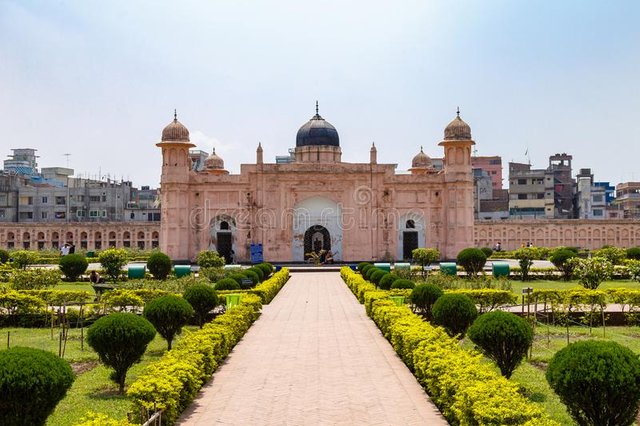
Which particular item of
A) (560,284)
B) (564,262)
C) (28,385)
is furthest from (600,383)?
(564,262)

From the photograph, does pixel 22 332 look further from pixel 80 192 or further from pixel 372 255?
pixel 80 192

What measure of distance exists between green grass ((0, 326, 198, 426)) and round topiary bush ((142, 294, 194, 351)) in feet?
1.62

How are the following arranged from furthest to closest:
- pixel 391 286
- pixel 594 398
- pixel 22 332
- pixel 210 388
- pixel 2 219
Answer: pixel 2 219 → pixel 391 286 → pixel 22 332 → pixel 210 388 → pixel 594 398

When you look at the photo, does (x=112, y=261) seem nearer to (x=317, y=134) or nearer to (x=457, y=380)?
(x=317, y=134)

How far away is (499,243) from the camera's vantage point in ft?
146

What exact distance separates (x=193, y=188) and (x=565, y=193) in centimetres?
3584

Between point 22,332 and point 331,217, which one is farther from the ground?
point 331,217

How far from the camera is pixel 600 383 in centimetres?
630

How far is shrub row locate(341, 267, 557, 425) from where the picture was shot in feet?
18.9

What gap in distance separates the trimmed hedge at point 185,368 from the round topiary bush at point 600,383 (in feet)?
12.1

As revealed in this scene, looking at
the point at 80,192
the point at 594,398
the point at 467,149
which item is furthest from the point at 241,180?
the point at 594,398

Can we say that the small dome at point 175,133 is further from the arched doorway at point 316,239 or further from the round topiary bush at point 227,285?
the round topiary bush at point 227,285

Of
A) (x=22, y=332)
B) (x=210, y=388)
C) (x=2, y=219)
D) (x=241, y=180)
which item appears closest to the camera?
(x=210, y=388)

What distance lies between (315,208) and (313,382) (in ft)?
87.1
